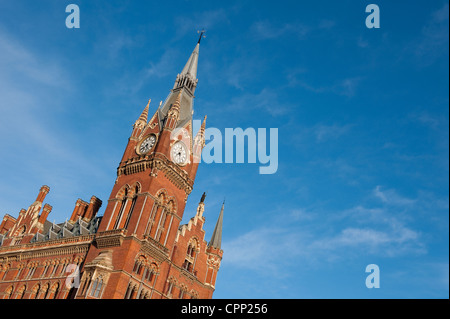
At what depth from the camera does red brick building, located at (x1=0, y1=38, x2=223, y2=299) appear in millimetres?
45031

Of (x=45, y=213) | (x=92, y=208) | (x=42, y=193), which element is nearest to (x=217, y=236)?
(x=92, y=208)

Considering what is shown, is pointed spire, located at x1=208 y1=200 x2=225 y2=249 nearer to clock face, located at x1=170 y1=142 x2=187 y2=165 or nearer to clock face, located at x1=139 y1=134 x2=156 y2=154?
clock face, located at x1=170 y1=142 x2=187 y2=165

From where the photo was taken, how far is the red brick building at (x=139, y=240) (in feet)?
148

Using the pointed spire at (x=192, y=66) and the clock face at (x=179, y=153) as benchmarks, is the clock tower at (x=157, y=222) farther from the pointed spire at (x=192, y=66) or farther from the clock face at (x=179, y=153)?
the pointed spire at (x=192, y=66)

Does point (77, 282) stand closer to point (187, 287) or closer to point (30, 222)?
point (187, 287)

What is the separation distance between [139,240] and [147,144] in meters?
13.0

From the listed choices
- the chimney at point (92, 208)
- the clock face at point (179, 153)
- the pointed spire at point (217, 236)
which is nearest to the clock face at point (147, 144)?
the clock face at point (179, 153)

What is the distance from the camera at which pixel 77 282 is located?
47.6m

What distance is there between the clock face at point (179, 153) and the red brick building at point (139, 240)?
0.41 feet

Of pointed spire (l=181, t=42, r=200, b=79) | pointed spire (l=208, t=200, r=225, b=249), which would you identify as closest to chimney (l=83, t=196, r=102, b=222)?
pointed spire (l=208, t=200, r=225, b=249)
